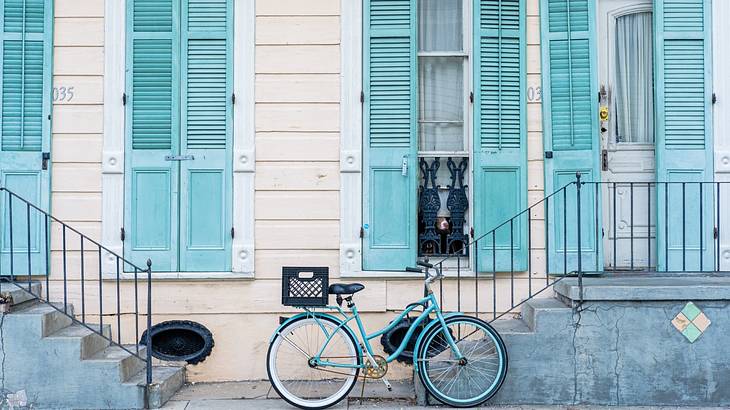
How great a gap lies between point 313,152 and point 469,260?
5.34 ft

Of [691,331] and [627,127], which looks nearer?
[691,331]

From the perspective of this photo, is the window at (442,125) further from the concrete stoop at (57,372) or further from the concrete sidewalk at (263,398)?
the concrete stoop at (57,372)

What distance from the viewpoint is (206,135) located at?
6.84m

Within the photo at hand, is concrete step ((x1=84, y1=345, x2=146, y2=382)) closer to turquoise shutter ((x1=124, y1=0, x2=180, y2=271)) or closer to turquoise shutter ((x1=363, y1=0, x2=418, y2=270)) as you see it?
turquoise shutter ((x1=124, y1=0, x2=180, y2=271))

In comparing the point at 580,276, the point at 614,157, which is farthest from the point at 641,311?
the point at 614,157

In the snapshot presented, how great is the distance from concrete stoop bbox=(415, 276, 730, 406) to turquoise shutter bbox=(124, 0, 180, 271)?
2.53 m

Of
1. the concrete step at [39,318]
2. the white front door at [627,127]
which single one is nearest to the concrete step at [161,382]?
the concrete step at [39,318]

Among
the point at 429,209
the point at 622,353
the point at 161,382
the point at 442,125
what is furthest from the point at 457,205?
the point at 161,382

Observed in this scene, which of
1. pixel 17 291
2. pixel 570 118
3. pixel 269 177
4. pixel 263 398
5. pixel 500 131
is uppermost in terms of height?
pixel 570 118

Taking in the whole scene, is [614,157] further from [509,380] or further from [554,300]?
[509,380]

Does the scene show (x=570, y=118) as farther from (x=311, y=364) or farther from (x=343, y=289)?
(x=311, y=364)

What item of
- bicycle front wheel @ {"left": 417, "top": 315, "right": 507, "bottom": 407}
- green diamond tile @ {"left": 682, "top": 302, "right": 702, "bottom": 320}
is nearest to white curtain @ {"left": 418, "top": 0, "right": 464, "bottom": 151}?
bicycle front wheel @ {"left": 417, "top": 315, "right": 507, "bottom": 407}

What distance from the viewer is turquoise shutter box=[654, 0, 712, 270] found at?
672cm

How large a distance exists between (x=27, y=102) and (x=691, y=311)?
5589mm
